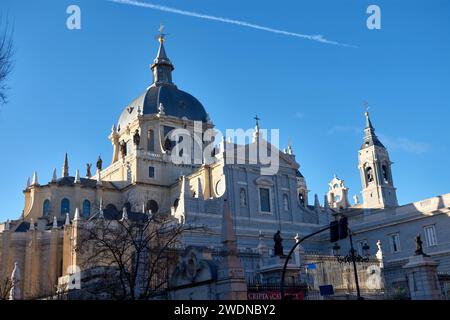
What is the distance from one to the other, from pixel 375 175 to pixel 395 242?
21.2 metres

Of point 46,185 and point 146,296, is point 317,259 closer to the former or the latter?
point 146,296

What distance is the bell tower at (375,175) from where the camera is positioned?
70312 mm

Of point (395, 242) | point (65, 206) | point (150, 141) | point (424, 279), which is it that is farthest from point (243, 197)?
point (424, 279)

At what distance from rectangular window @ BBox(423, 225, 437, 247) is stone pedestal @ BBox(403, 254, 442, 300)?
25076 mm

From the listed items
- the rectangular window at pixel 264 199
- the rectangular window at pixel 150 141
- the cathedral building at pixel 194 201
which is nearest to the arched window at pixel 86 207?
the cathedral building at pixel 194 201

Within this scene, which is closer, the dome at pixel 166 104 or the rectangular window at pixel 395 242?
the rectangular window at pixel 395 242

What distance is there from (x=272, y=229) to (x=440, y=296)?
32.7 metres

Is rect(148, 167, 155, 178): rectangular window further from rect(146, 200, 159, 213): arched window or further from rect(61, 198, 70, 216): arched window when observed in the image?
rect(61, 198, 70, 216): arched window

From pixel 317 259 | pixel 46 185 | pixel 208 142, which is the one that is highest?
pixel 208 142

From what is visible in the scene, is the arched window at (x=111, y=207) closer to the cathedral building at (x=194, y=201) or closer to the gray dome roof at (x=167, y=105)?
the cathedral building at (x=194, y=201)

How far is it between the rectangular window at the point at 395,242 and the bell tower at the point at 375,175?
18028mm

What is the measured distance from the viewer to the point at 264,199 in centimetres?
5912
